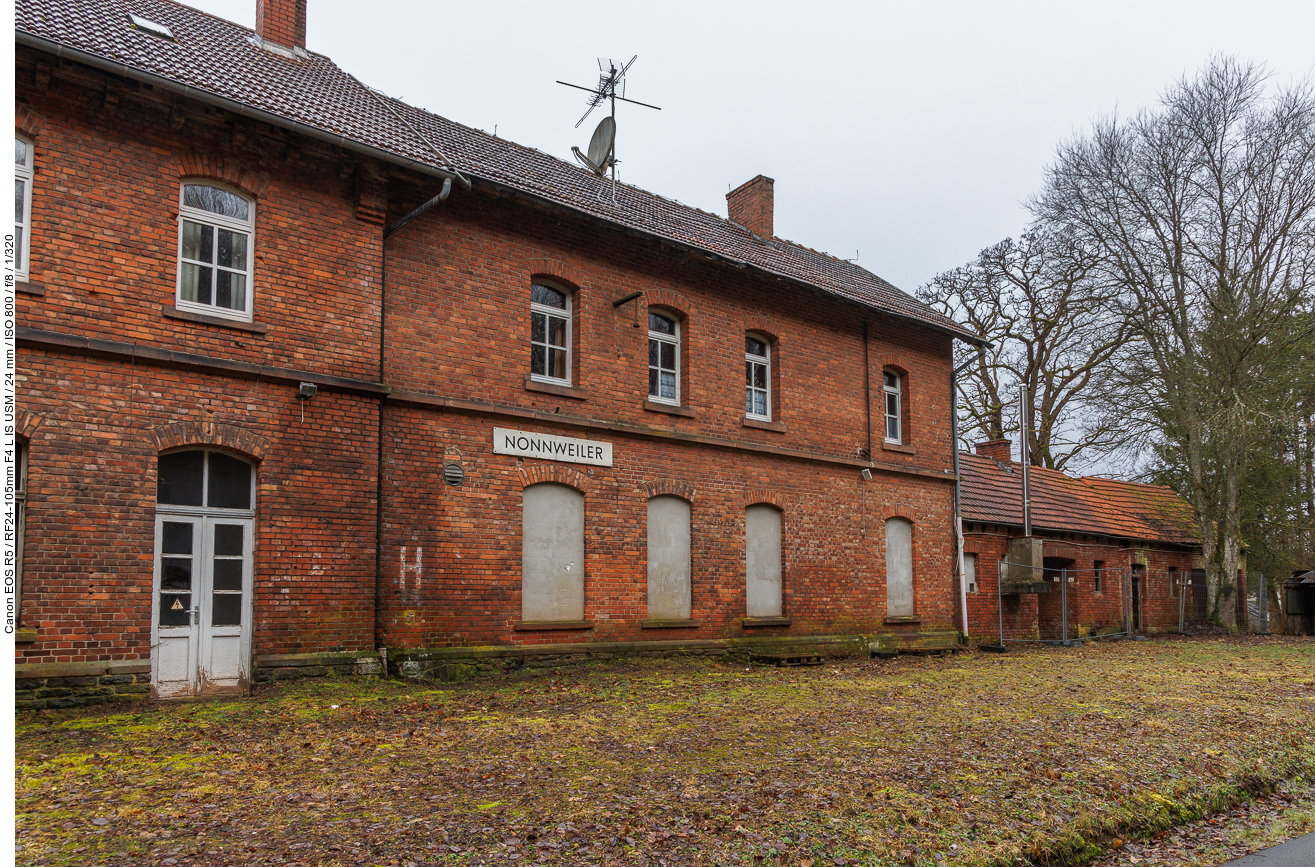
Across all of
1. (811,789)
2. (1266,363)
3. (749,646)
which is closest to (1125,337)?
(1266,363)

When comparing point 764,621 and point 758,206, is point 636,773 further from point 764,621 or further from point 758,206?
point 758,206

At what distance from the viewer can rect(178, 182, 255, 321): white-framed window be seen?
10.7 meters

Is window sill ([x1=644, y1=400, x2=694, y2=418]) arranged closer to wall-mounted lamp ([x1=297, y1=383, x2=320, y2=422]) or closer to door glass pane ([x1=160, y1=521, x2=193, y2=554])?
wall-mounted lamp ([x1=297, y1=383, x2=320, y2=422])

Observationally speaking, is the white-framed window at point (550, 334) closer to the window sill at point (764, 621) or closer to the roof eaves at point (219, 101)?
the roof eaves at point (219, 101)

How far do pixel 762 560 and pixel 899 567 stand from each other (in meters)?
3.97

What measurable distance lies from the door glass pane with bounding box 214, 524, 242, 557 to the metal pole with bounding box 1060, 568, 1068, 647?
18137 mm

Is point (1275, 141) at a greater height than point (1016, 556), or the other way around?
point (1275, 141)

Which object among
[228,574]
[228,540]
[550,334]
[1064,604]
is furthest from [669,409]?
[1064,604]

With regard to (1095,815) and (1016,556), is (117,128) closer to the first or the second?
(1095,815)

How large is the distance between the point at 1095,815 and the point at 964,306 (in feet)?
91.5

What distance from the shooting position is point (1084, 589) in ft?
81.6

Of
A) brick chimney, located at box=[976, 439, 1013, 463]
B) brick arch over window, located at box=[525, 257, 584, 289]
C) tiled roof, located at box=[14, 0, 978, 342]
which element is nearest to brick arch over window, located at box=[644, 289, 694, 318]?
tiled roof, located at box=[14, 0, 978, 342]

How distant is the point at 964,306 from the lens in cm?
3209

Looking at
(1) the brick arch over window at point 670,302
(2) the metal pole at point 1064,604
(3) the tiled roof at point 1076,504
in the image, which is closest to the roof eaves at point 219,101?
(1) the brick arch over window at point 670,302
